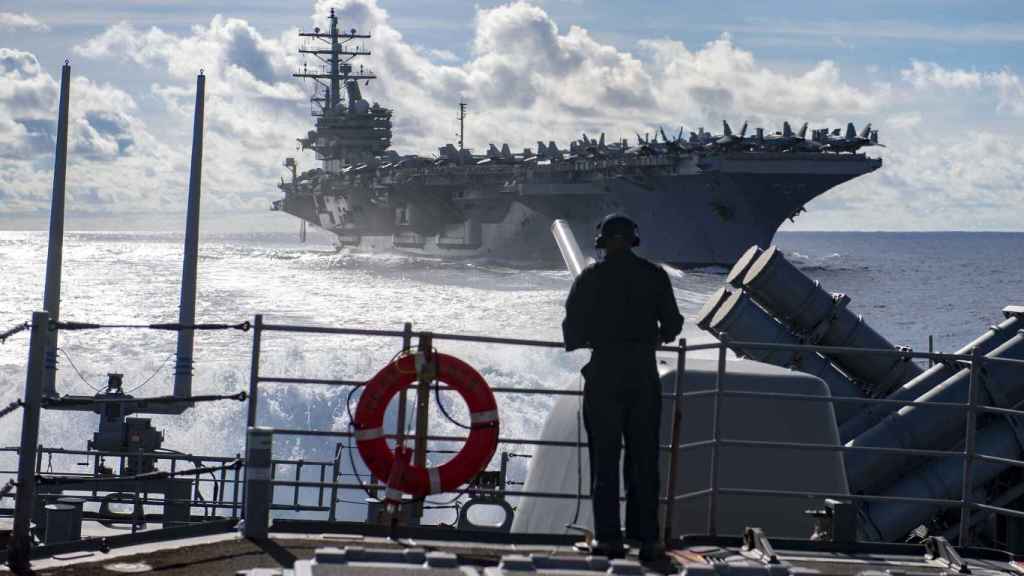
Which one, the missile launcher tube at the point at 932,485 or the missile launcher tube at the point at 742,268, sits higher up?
the missile launcher tube at the point at 742,268

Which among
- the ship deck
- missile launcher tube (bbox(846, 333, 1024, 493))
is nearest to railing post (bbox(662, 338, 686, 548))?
the ship deck

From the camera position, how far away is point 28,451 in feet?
19.1

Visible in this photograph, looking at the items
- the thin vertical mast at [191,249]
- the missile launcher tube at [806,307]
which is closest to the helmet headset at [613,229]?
the missile launcher tube at [806,307]

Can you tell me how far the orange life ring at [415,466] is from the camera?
21.5ft

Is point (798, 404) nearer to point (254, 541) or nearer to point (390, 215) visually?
point (254, 541)

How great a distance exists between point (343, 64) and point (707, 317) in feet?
276

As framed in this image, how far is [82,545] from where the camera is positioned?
6.04 metres

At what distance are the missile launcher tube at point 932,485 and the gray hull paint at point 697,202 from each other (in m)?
48.5

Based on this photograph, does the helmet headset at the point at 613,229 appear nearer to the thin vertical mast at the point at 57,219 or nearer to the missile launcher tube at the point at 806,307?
the missile launcher tube at the point at 806,307

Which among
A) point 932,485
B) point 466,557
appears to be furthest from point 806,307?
point 466,557

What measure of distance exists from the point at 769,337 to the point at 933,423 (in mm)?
2663

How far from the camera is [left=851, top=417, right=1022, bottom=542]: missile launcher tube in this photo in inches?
461

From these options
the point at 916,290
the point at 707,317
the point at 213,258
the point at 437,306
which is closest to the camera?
the point at 707,317

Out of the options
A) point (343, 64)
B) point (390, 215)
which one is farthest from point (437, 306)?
point (343, 64)
